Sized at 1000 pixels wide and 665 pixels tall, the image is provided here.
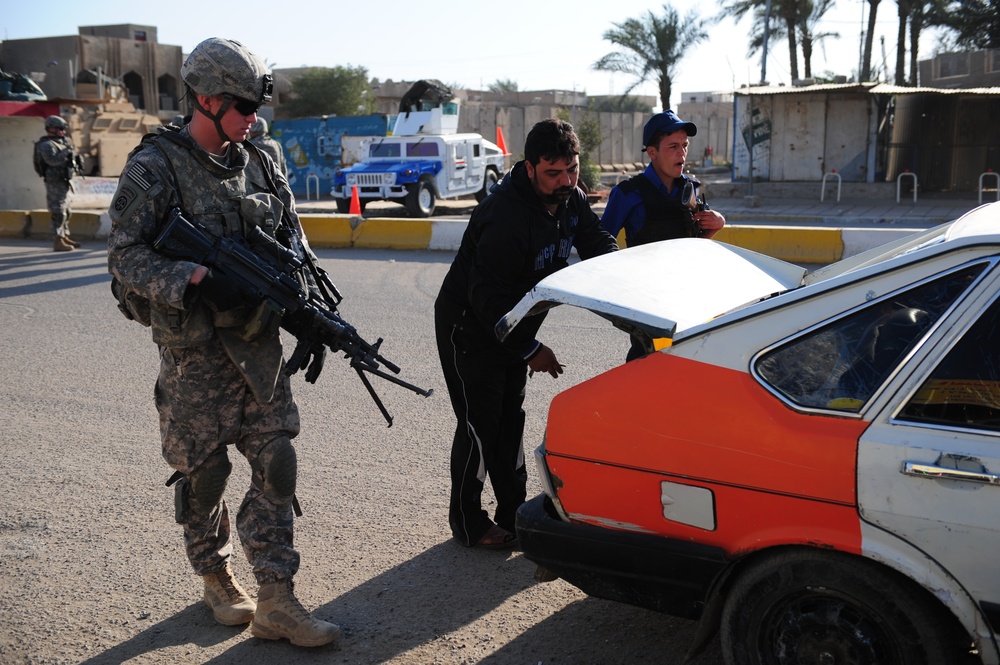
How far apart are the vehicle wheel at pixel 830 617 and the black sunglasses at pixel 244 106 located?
218 cm

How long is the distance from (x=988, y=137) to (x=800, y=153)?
4602 millimetres

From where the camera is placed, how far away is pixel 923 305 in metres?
2.48

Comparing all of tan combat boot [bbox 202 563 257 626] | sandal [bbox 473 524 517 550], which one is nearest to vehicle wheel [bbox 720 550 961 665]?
sandal [bbox 473 524 517 550]

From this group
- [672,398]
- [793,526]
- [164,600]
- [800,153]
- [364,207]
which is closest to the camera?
[793,526]

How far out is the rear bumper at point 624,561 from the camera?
2.66 m

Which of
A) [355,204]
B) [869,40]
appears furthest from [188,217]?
[869,40]

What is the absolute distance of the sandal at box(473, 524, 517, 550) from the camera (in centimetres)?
394

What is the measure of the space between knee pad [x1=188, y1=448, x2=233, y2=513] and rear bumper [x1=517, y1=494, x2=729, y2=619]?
110 cm

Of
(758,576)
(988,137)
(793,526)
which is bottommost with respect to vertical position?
(758,576)

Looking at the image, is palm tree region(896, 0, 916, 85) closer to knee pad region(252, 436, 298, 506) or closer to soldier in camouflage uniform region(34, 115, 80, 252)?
soldier in camouflage uniform region(34, 115, 80, 252)

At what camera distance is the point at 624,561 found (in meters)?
2.76

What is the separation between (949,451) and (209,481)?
7.75 feet

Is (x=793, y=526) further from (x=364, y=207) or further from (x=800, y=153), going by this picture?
(x=800, y=153)

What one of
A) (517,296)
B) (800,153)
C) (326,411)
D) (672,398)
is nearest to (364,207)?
(800,153)
